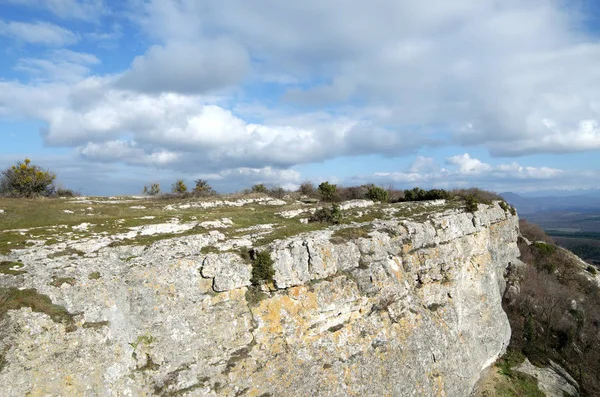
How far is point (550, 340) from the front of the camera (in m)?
39.7

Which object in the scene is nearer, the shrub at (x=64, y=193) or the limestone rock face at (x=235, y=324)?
the limestone rock face at (x=235, y=324)

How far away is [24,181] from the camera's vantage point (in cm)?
3991

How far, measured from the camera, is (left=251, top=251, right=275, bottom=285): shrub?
19.7 meters

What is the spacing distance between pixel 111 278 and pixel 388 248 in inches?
745

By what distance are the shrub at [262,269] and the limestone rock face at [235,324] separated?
371mm

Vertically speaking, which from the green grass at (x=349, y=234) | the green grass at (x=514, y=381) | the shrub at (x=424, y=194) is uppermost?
the shrub at (x=424, y=194)

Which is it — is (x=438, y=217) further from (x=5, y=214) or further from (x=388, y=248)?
(x=5, y=214)

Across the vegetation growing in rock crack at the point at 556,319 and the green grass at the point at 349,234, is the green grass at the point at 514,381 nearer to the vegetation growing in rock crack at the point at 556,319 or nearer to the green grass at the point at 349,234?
the vegetation growing in rock crack at the point at 556,319

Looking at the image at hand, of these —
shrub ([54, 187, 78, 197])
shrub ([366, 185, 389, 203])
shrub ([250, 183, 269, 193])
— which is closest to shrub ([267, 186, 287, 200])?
shrub ([250, 183, 269, 193])

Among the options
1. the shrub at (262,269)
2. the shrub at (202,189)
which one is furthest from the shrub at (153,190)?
the shrub at (262,269)

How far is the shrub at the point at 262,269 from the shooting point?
19.7m

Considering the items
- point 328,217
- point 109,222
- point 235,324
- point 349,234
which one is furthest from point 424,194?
point 109,222

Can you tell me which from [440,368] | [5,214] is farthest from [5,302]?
[440,368]

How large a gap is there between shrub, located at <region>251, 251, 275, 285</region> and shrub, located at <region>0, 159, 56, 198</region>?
3603 cm
